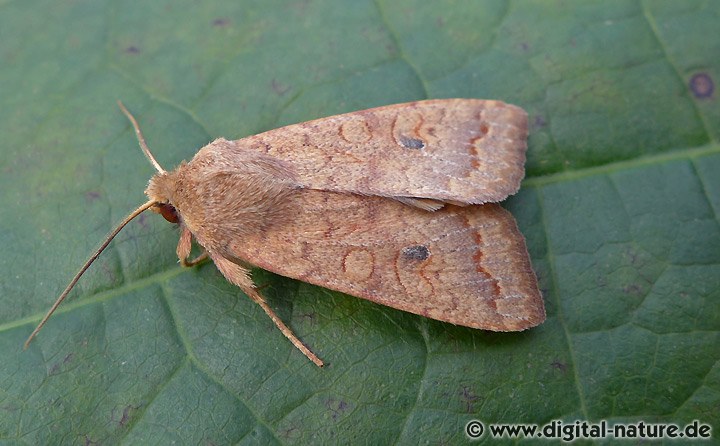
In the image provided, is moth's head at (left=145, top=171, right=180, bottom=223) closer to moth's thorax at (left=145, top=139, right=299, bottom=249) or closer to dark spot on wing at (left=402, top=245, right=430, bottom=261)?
moth's thorax at (left=145, top=139, right=299, bottom=249)

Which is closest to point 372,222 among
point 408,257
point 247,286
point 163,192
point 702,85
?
point 408,257

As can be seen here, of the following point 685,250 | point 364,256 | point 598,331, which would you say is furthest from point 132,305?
point 685,250

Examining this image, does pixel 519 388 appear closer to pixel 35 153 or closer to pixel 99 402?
pixel 99 402

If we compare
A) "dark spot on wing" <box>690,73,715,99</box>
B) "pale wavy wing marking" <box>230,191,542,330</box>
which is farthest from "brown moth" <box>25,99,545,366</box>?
"dark spot on wing" <box>690,73,715,99</box>

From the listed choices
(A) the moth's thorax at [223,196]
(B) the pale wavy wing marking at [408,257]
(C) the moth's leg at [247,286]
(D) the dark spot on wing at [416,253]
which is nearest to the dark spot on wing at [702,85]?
(B) the pale wavy wing marking at [408,257]

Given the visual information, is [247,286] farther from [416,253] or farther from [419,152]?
[419,152]

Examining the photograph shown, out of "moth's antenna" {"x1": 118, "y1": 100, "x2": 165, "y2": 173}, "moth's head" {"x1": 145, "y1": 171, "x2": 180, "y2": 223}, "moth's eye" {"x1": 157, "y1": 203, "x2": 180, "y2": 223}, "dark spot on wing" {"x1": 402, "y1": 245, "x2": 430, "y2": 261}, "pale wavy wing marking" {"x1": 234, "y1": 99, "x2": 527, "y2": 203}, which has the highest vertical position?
"moth's antenna" {"x1": 118, "y1": 100, "x2": 165, "y2": 173}
